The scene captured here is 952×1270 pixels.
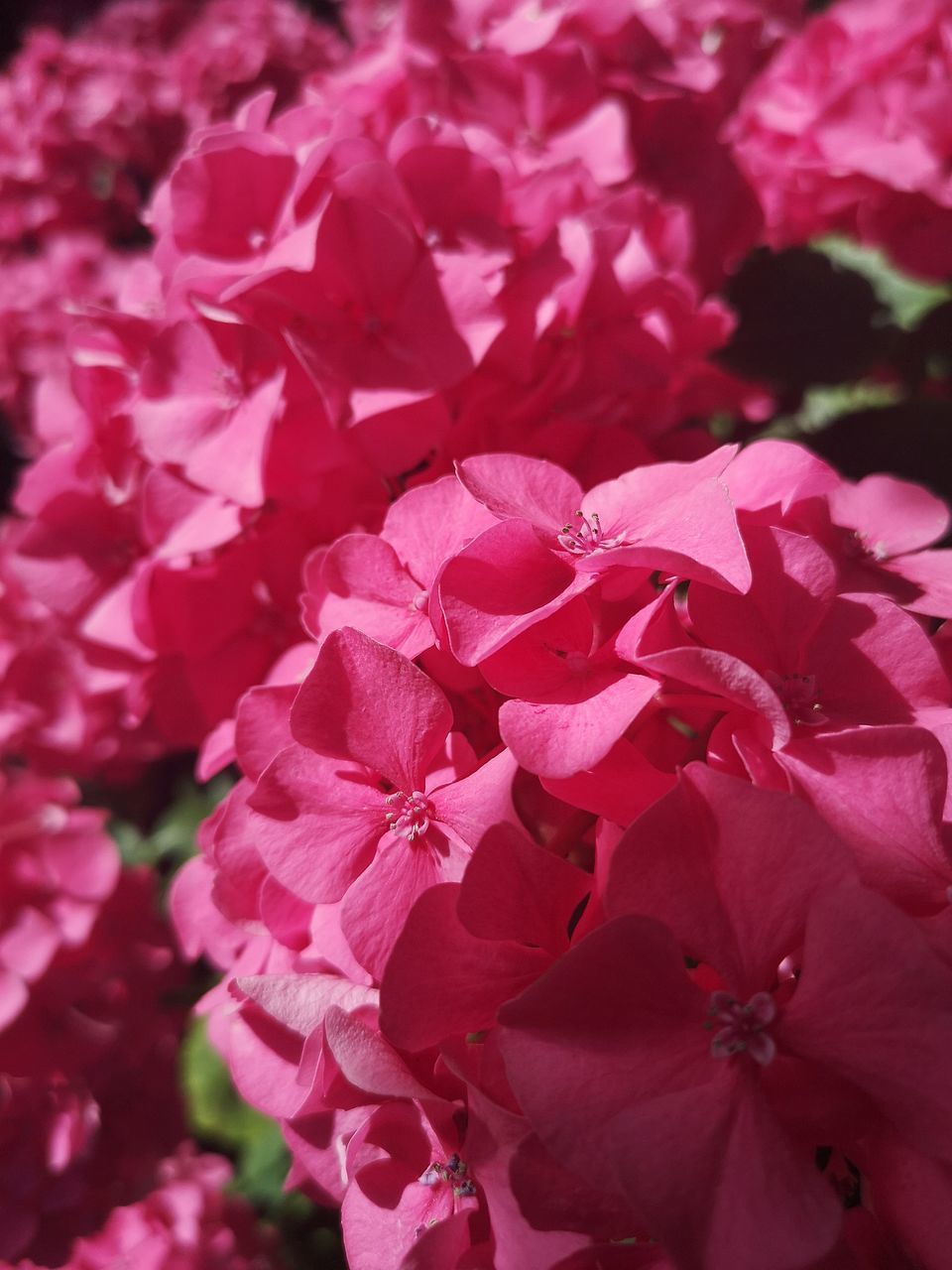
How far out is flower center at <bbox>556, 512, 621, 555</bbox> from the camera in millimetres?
458

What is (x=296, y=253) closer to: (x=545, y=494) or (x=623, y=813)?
(x=545, y=494)

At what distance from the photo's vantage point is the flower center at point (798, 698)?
0.43 m

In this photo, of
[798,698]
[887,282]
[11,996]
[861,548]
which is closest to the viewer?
[798,698]

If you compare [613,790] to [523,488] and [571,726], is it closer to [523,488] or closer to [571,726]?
[571,726]

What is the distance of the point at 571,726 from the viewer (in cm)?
39

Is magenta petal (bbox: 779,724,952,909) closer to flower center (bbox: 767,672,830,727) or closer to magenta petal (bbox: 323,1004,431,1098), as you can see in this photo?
flower center (bbox: 767,672,830,727)

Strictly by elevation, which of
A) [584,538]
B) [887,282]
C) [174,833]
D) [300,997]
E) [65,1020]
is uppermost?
[584,538]

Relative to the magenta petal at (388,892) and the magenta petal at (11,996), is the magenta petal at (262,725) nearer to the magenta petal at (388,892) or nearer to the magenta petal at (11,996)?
the magenta petal at (388,892)

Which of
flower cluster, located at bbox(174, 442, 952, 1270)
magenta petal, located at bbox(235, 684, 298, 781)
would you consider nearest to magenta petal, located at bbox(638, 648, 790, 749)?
flower cluster, located at bbox(174, 442, 952, 1270)

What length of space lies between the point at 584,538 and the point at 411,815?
147mm

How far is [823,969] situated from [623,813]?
94mm

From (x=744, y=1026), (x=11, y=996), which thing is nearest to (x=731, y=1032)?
(x=744, y=1026)

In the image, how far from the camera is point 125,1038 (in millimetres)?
889

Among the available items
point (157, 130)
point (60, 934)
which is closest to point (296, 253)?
point (60, 934)
